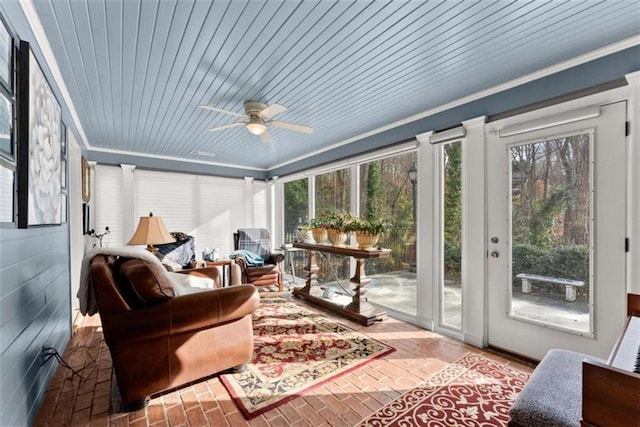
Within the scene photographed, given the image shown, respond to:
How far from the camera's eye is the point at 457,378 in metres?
2.18

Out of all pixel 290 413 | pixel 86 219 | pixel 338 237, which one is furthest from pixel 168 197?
pixel 290 413

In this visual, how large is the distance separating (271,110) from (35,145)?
1664 mm

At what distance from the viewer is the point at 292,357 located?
251 centimetres

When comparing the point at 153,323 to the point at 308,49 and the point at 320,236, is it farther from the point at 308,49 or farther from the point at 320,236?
the point at 320,236

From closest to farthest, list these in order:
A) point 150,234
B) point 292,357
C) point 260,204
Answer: point 292,357 < point 150,234 < point 260,204

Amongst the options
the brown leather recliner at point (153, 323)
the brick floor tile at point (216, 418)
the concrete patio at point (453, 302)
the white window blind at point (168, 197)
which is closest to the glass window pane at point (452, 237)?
the concrete patio at point (453, 302)

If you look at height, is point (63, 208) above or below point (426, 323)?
above

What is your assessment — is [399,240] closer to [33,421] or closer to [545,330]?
[545,330]

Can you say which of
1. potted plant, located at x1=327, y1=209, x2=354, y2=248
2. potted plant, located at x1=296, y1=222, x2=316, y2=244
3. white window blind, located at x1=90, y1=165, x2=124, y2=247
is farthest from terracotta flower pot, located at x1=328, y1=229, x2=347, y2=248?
white window blind, located at x1=90, y1=165, x2=124, y2=247

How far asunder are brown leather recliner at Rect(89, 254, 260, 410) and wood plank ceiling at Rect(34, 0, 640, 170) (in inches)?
59.8

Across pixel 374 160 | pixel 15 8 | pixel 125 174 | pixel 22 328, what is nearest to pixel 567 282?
pixel 374 160

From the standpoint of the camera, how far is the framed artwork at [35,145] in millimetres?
1553

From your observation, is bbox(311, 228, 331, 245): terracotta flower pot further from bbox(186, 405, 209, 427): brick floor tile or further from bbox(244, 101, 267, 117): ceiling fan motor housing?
bbox(186, 405, 209, 427): brick floor tile

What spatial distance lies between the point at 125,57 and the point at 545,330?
4.01m
